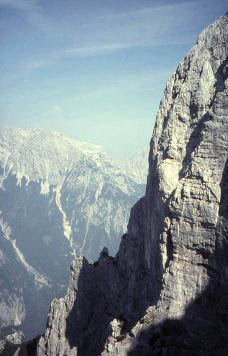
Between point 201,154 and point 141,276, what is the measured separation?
31.0 meters

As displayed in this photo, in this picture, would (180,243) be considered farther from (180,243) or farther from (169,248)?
(169,248)

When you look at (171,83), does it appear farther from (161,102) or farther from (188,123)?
(188,123)

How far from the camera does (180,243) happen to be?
171 ft

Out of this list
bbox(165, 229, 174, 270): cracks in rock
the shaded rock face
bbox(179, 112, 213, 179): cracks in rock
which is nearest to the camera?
the shaded rock face

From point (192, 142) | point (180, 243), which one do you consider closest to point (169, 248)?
point (180, 243)

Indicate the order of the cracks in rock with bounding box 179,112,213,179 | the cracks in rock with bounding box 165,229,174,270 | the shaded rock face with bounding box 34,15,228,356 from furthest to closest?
the cracks in rock with bounding box 179,112,213,179, the cracks in rock with bounding box 165,229,174,270, the shaded rock face with bounding box 34,15,228,356

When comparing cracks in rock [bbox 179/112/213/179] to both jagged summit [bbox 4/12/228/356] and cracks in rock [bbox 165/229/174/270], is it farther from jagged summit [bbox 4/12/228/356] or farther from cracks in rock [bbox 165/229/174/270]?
cracks in rock [bbox 165/229/174/270]

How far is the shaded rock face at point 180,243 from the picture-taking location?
48219 millimetres

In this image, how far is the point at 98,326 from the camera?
273 feet

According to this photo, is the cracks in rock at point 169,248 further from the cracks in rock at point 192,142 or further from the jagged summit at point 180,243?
the cracks in rock at point 192,142

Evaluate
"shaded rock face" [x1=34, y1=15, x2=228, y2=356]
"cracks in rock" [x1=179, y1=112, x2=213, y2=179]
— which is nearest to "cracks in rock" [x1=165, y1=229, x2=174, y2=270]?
"shaded rock face" [x1=34, y1=15, x2=228, y2=356]

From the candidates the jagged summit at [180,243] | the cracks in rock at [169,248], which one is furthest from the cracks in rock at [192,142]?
the cracks in rock at [169,248]

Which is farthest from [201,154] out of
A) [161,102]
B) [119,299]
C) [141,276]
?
[119,299]

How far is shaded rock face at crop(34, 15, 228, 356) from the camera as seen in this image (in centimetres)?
4822
